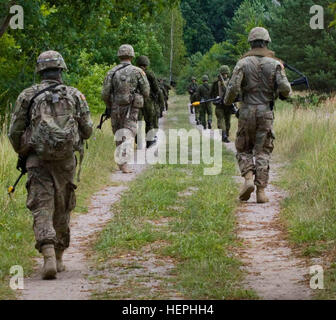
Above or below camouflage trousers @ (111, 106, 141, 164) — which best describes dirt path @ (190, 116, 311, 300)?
below

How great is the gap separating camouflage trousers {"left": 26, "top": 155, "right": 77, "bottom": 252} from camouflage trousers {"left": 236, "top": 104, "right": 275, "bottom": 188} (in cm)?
394

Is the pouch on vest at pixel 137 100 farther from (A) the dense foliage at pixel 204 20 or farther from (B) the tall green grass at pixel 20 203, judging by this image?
(A) the dense foliage at pixel 204 20

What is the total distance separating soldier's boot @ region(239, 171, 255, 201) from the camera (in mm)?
10570

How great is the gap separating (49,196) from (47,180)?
0.15 meters

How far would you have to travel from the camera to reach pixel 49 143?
22.5 ft

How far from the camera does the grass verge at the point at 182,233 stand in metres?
6.38

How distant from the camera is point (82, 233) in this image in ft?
29.7

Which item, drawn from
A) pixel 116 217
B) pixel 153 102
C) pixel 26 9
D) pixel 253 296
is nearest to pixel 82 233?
pixel 116 217

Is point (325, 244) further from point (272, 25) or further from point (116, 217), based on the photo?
point (272, 25)

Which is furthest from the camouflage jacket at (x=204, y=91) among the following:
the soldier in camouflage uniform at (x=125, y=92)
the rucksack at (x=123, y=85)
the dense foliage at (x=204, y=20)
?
the dense foliage at (x=204, y=20)

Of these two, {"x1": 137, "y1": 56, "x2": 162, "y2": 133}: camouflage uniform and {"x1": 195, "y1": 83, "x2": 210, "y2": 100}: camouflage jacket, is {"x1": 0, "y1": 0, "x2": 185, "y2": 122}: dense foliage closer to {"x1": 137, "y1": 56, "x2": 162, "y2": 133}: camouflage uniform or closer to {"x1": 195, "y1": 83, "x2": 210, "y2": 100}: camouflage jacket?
{"x1": 137, "y1": 56, "x2": 162, "y2": 133}: camouflage uniform

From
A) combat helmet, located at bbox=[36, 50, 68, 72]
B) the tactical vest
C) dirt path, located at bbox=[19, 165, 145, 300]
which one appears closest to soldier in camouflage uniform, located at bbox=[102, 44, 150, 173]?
dirt path, located at bbox=[19, 165, 145, 300]

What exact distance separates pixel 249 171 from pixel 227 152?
665cm

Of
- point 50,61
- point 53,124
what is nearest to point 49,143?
point 53,124
